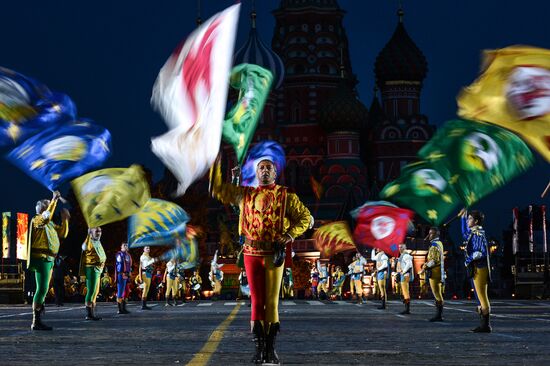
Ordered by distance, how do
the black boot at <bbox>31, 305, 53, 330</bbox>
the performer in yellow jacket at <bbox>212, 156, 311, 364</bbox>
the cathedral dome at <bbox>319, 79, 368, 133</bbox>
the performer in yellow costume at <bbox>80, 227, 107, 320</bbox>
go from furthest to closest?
the cathedral dome at <bbox>319, 79, 368, 133</bbox>
the performer in yellow costume at <bbox>80, 227, 107, 320</bbox>
the black boot at <bbox>31, 305, 53, 330</bbox>
the performer in yellow jacket at <bbox>212, 156, 311, 364</bbox>

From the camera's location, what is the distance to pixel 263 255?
15.0m

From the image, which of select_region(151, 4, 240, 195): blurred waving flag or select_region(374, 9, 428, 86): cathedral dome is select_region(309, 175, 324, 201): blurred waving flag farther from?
select_region(151, 4, 240, 195): blurred waving flag

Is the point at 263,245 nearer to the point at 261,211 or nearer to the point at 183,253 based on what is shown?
the point at 261,211

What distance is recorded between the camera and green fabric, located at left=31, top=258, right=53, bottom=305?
23391 millimetres

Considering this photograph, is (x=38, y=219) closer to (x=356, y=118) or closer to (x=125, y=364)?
(x=125, y=364)

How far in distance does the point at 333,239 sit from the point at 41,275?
96.5 metres

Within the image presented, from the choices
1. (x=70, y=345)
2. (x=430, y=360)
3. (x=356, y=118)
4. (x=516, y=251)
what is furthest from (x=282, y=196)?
(x=356, y=118)

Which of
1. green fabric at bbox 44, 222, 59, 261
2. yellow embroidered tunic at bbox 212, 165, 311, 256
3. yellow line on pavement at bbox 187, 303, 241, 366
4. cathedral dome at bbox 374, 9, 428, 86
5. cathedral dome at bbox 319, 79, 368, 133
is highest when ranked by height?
cathedral dome at bbox 374, 9, 428, 86

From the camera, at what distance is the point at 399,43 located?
15388 cm

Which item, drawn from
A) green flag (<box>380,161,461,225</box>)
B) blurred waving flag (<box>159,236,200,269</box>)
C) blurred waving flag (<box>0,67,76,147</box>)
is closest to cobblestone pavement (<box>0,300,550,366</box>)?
blurred waving flag (<box>0,67,76,147</box>)

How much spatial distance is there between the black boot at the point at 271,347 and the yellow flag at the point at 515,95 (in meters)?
8.13

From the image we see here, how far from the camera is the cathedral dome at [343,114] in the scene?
5773 inches

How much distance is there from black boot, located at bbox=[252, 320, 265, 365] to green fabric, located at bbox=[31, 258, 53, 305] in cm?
918

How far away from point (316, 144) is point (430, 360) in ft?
455
